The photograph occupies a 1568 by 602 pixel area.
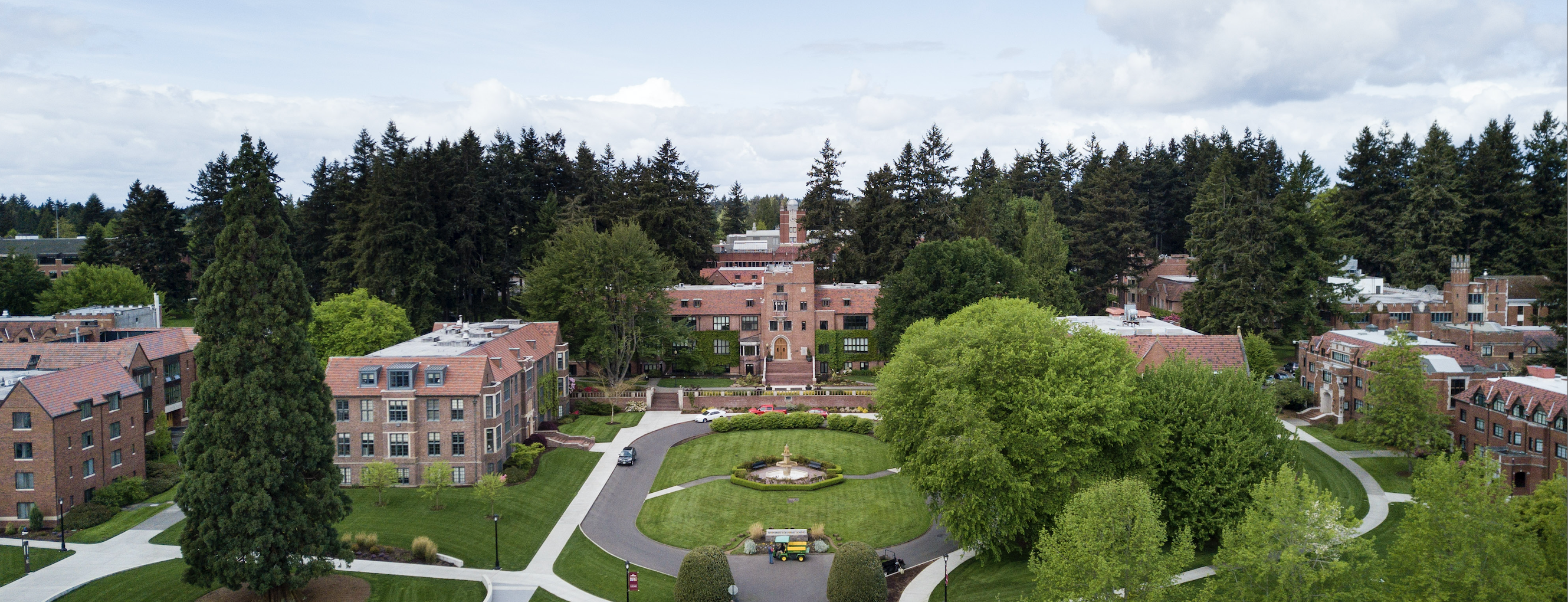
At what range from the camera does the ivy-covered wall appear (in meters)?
83.7

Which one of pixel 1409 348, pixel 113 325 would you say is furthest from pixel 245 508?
pixel 1409 348

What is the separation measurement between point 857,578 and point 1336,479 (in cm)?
3258

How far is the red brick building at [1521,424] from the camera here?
49.7 metres

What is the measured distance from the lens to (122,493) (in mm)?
49562

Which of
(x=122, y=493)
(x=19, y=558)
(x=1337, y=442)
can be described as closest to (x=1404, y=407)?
(x=1337, y=442)

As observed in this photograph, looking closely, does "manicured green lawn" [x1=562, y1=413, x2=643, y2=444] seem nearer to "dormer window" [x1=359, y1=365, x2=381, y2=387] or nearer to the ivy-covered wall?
"dormer window" [x1=359, y1=365, x2=381, y2=387]

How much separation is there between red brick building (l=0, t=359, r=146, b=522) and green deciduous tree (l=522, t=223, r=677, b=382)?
30986mm

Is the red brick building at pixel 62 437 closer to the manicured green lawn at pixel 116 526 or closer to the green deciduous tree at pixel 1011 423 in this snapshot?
the manicured green lawn at pixel 116 526

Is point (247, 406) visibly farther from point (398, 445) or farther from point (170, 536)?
point (398, 445)

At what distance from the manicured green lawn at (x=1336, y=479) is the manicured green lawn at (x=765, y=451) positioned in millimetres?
24122

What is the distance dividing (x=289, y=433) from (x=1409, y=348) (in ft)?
198

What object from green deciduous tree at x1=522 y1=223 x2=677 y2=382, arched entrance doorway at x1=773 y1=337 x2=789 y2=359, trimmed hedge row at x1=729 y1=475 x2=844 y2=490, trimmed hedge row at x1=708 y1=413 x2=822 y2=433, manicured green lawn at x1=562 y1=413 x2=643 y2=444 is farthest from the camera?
arched entrance doorway at x1=773 y1=337 x2=789 y2=359

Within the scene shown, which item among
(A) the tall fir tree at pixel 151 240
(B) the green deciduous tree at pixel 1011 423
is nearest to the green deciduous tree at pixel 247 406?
(B) the green deciduous tree at pixel 1011 423

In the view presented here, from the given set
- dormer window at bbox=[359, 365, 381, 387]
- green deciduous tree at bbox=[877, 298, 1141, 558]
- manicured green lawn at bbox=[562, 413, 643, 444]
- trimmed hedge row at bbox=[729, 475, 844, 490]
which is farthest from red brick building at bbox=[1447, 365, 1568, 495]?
dormer window at bbox=[359, 365, 381, 387]
